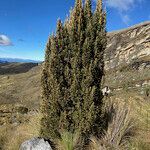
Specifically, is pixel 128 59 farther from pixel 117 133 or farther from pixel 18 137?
pixel 117 133

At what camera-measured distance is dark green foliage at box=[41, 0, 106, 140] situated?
8.88 metres

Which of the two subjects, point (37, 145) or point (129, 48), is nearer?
point (37, 145)


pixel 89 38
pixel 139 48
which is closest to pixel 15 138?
pixel 89 38

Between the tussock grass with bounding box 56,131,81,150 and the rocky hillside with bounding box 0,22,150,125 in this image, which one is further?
the rocky hillside with bounding box 0,22,150,125

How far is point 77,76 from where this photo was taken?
8938 mm

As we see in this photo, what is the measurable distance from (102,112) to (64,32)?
2.57 metres

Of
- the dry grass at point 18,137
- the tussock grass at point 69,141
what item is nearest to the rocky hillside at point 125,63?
the dry grass at point 18,137

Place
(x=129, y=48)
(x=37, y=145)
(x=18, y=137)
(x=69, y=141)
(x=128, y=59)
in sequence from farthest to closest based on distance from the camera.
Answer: (x=129, y=48) < (x=128, y=59) < (x=18, y=137) < (x=37, y=145) < (x=69, y=141)

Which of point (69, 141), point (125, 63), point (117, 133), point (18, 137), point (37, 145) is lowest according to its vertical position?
point (18, 137)

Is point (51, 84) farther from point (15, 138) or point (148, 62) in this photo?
point (148, 62)

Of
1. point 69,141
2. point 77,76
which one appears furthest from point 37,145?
point 77,76

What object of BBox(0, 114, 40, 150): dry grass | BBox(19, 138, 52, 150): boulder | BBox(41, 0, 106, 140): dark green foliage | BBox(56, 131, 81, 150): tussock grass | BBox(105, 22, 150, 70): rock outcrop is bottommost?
BBox(0, 114, 40, 150): dry grass

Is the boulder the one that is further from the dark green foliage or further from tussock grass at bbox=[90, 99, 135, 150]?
tussock grass at bbox=[90, 99, 135, 150]

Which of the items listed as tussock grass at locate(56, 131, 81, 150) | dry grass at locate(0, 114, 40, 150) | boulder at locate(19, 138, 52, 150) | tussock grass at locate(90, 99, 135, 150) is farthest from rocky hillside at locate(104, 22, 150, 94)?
boulder at locate(19, 138, 52, 150)
